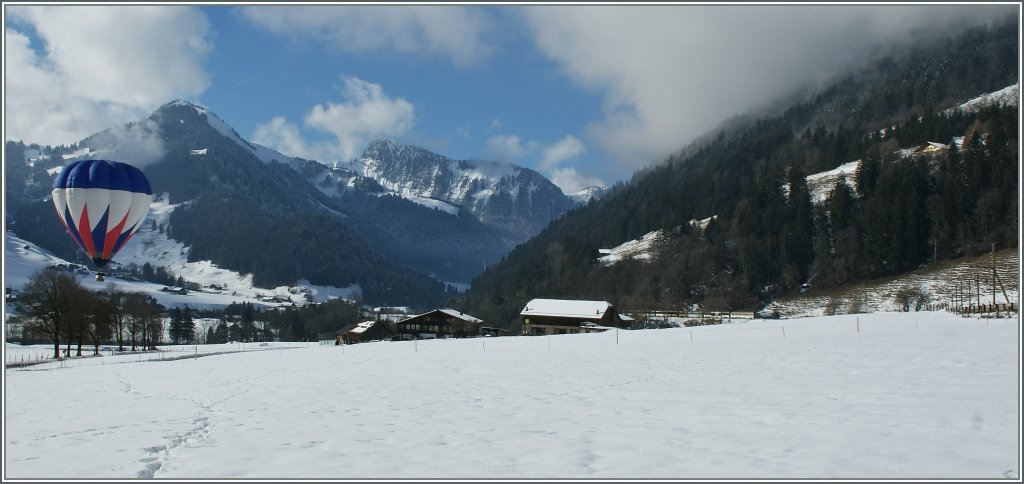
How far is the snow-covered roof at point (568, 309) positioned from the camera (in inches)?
3433

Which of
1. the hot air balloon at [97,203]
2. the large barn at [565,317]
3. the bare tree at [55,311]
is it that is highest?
the hot air balloon at [97,203]

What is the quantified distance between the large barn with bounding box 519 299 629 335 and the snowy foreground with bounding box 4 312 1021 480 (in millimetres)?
58603

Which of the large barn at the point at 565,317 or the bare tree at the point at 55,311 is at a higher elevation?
the bare tree at the point at 55,311

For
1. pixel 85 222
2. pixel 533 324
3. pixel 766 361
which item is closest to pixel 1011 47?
pixel 533 324

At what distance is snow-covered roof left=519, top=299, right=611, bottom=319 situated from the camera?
87.2m

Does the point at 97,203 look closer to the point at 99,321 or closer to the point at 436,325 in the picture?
the point at 99,321

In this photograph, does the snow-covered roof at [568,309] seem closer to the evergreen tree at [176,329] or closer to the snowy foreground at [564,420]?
the snowy foreground at [564,420]

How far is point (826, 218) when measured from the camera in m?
116

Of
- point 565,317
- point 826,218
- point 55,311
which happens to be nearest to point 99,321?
point 55,311

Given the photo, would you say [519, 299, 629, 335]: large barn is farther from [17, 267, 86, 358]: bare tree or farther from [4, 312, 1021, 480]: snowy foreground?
[4, 312, 1021, 480]: snowy foreground

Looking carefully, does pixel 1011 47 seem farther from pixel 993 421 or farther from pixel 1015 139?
pixel 993 421

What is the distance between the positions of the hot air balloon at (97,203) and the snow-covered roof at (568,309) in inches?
2279

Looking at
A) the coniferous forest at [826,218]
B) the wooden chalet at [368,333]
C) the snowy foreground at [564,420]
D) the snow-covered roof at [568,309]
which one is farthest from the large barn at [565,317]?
the snowy foreground at [564,420]

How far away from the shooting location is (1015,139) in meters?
108
